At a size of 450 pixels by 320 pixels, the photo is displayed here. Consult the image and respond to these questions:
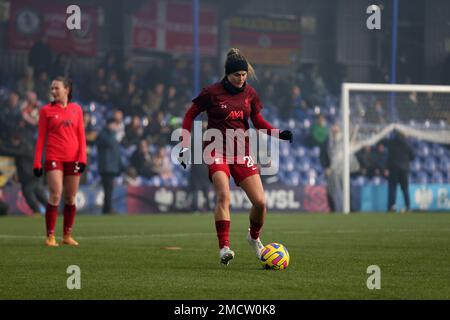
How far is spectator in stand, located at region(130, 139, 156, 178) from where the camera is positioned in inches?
1002

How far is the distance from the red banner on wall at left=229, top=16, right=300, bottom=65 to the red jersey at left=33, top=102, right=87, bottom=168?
18906 mm

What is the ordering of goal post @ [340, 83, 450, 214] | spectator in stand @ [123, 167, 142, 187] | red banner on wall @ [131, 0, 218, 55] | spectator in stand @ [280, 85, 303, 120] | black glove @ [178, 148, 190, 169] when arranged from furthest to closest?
red banner on wall @ [131, 0, 218, 55], spectator in stand @ [280, 85, 303, 120], goal post @ [340, 83, 450, 214], spectator in stand @ [123, 167, 142, 187], black glove @ [178, 148, 190, 169]

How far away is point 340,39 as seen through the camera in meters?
31.4

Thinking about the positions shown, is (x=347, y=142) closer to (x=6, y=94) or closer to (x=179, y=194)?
(x=179, y=194)

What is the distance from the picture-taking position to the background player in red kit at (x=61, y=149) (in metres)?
12.7

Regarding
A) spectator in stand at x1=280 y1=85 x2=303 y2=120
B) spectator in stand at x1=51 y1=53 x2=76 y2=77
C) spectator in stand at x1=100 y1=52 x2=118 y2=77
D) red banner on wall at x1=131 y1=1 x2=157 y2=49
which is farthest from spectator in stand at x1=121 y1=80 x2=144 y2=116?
spectator in stand at x1=280 y1=85 x2=303 y2=120

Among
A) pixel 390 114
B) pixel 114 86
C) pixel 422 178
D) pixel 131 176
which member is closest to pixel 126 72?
pixel 114 86

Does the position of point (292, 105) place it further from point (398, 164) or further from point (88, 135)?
point (88, 135)

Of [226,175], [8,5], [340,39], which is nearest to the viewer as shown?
Answer: [226,175]

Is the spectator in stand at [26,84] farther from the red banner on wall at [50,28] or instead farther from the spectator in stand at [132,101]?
the spectator in stand at [132,101]

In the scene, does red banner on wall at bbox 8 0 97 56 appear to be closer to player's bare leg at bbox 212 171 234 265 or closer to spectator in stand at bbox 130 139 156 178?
spectator in stand at bbox 130 139 156 178

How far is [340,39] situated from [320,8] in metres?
1.16
